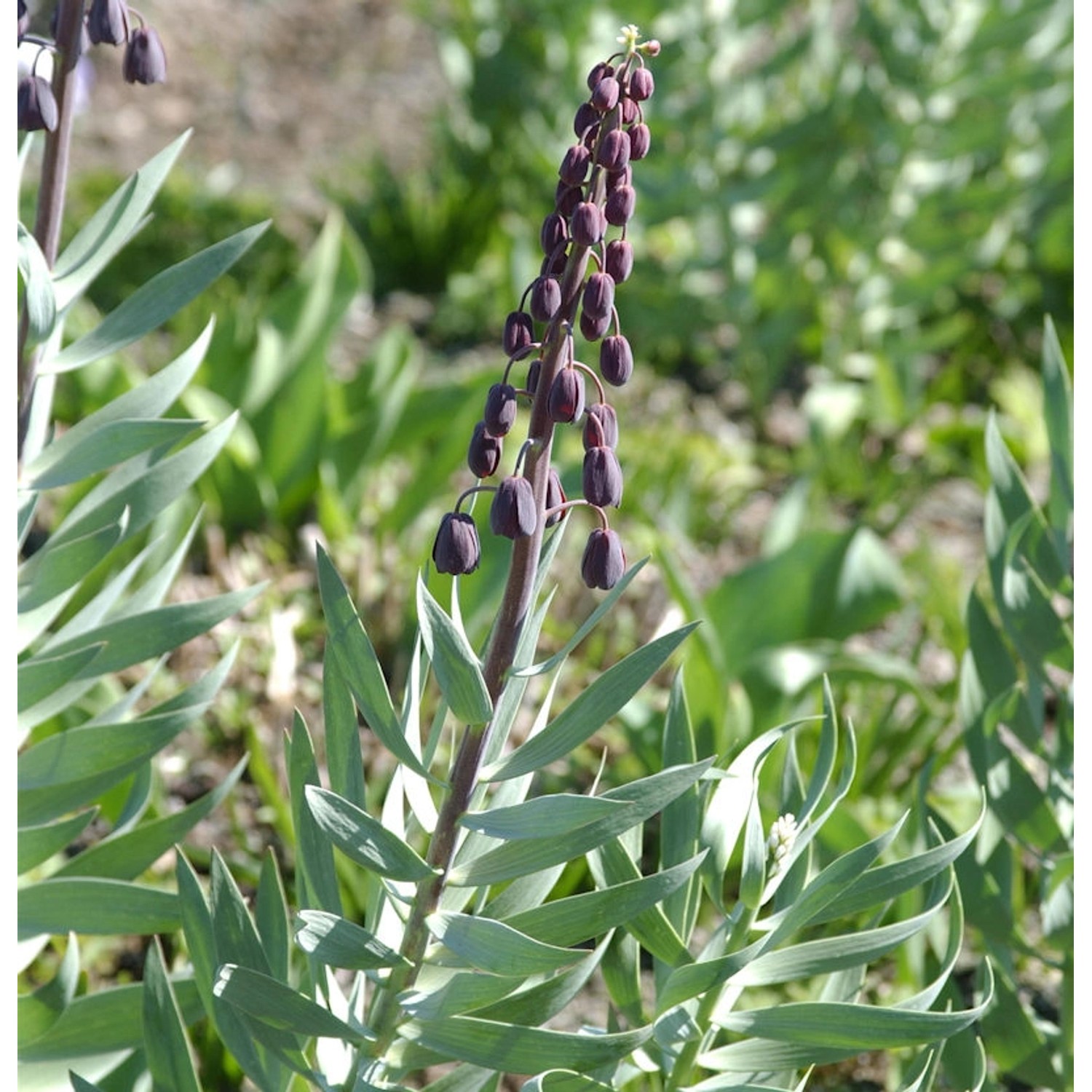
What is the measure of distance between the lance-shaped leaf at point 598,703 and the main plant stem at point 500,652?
0.14 feet

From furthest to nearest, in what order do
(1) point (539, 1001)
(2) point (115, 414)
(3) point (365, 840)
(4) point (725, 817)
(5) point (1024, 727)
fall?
1. (5) point (1024, 727)
2. (2) point (115, 414)
3. (4) point (725, 817)
4. (1) point (539, 1001)
5. (3) point (365, 840)

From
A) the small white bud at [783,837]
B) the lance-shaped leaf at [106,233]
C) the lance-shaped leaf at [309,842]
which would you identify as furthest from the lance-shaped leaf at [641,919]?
the lance-shaped leaf at [106,233]

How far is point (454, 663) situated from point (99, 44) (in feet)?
1.95

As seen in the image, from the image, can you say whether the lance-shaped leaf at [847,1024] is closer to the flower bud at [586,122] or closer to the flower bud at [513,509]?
the flower bud at [513,509]

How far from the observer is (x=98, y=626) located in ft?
4.37

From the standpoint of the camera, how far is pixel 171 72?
17.2 ft

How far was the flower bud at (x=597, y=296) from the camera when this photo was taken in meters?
0.93

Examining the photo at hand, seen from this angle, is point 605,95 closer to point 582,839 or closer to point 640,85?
point 640,85

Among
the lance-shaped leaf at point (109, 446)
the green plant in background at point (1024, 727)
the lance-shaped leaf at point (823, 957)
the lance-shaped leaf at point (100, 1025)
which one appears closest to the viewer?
the lance-shaped leaf at point (823, 957)

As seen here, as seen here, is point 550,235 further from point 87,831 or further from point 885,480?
point 885,480

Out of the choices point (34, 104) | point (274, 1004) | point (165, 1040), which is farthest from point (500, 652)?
point (34, 104)

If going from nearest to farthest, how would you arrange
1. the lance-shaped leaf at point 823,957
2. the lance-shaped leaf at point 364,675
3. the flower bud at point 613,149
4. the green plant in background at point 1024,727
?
1. the flower bud at point 613,149
2. the lance-shaped leaf at point 364,675
3. the lance-shaped leaf at point 823,957
4. the green plant in background at point 1024,727

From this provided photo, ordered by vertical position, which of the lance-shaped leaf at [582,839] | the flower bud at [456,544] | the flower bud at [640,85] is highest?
the flower bud at [640,85]

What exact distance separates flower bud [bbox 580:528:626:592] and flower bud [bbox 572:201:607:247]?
19cm
